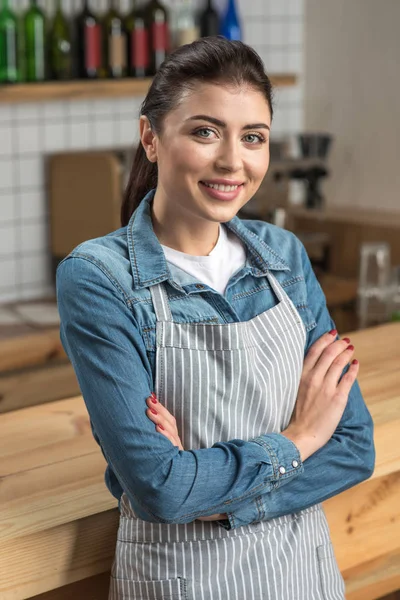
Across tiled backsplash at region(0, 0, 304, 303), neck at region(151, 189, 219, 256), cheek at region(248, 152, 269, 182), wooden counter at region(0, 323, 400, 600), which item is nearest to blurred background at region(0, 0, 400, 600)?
tiled backsplash at region(0, 0, 304, 303)

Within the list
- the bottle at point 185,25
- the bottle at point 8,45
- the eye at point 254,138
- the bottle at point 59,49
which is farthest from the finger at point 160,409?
the bottle at point 185,25

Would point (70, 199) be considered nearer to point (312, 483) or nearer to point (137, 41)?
point (137, 41)

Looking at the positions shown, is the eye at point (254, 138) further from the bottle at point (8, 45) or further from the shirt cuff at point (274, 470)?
the bottle at point (8, 45)

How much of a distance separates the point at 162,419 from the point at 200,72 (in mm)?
419

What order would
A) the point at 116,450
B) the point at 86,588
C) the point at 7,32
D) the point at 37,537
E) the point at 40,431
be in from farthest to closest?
the point at 7,32 < the point at 40,431 < the point at 86,588 < the point at 37,537 < the point at 116,450

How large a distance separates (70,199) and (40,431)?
1.68 m

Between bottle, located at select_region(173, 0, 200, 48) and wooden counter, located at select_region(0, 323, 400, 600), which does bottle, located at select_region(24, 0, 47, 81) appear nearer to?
bottle, located at select_region(173, 0, 200, 48)

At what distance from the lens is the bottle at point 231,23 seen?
326 centimetres

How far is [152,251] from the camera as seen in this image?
1159 millimetres

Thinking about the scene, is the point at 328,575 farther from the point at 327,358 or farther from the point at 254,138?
the point at 254,138

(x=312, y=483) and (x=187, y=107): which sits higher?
(x=187, y=107)

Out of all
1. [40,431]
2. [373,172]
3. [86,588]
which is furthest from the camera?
[373,172]

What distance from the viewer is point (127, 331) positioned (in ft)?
3.50

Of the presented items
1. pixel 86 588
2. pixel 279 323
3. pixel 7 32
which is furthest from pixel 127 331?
pixel 7 32
